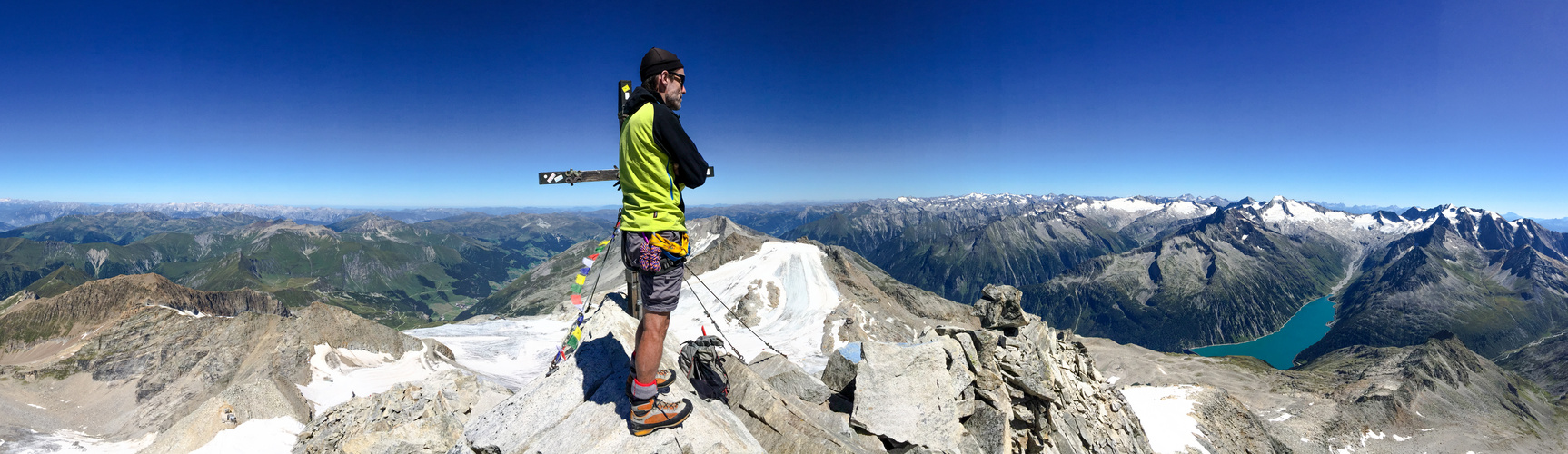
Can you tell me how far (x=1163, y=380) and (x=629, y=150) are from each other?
96265 millimetres

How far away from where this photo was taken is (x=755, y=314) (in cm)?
7700

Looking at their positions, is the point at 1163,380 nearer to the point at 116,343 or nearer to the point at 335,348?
the point at 335,348

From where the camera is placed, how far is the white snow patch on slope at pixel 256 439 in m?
22.5

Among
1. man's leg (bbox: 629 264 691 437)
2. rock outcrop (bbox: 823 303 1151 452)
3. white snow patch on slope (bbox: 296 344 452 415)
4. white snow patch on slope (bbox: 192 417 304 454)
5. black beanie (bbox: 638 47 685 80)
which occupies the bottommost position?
white snow patch on slope (bbox: 296 344 452 415)

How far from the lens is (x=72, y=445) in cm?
3006

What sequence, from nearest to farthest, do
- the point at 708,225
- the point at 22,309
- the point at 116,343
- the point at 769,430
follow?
the point at 769,430
the point at 116,343
the point at 22,309
the point at 708,225

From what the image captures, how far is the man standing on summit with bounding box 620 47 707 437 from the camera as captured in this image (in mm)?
5359

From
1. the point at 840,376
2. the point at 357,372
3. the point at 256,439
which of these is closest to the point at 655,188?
the point at 840,376

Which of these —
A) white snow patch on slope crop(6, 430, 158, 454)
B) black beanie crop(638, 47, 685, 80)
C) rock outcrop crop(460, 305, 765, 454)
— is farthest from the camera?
white snow patch on slope crop(6, 430, 158, 454)

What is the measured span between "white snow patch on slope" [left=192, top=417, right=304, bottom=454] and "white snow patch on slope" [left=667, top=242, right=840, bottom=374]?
1302 inches

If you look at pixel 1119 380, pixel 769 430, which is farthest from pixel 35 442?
pixel 1119 380

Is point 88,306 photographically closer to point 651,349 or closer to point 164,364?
point 164,364

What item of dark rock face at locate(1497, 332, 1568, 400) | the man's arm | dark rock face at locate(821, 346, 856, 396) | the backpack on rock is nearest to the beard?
the man's arm

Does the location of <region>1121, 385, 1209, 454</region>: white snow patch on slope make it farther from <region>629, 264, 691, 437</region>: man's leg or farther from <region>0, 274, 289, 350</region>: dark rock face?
<region>0, 274, 289, 350</region>: dark rock face
